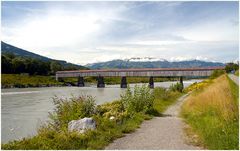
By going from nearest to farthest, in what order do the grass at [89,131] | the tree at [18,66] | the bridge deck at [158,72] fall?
the grass at [89,131], the bridge deck at [158,72], the tree at [18,66]

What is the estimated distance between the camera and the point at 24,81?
11962 centimetres

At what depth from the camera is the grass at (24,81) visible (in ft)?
366

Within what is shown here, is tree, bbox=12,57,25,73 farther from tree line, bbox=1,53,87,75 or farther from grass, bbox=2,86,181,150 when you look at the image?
grass, bbox=2,86,181,150

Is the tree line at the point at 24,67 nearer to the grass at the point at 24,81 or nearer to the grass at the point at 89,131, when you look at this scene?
the grass at the point at 24,81

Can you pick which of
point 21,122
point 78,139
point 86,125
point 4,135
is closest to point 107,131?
point 86,125

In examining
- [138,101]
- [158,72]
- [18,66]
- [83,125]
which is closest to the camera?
[83,125]

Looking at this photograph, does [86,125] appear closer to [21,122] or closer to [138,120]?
[138,120]

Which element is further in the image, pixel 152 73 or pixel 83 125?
pixel 152 73

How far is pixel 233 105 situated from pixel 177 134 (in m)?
2.19

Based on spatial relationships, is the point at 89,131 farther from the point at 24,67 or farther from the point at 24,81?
the point at 24,67

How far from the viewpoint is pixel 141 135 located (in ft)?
42.3

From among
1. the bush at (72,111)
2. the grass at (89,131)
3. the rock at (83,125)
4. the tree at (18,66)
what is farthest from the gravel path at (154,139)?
the tree at (18,66)

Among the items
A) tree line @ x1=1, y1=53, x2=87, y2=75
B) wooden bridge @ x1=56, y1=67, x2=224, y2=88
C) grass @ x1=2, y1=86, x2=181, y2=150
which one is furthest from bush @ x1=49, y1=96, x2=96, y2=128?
tree line @ x1=1, y1=53, x2=87, y2=75

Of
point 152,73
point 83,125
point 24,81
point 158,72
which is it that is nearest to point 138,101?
point 83,125
